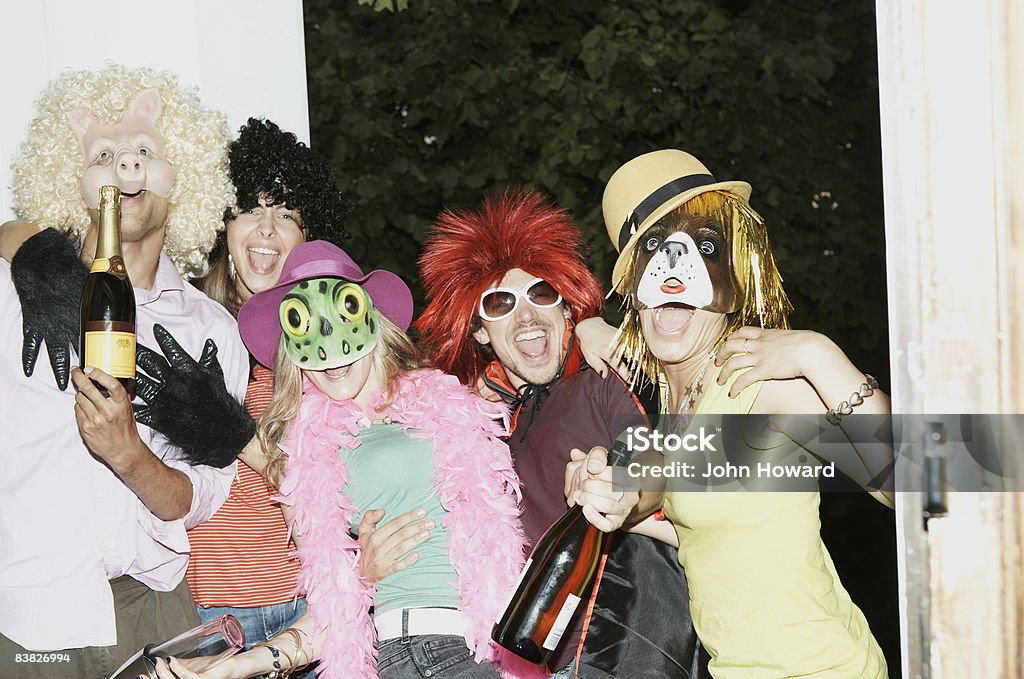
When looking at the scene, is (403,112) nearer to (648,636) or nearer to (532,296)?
(532,296)

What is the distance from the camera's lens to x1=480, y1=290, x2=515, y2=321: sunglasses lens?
2383 mm

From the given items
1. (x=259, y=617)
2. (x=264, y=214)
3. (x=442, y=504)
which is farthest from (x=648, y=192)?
(x=259, y=617)

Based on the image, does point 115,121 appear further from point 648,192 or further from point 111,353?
point 648,192

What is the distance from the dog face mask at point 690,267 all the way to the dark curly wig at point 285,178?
1.01 meters

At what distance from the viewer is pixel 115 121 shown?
8.09ft

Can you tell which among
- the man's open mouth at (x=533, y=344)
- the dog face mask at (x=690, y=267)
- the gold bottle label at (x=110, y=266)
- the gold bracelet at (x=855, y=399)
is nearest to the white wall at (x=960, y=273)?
the gold bracelet at (x=855, y=399)

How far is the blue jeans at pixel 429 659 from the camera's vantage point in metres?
2.04

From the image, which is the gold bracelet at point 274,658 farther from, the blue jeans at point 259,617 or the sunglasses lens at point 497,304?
the sunglasses lens at point 497,304

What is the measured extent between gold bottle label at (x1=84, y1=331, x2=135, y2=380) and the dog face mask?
1.04 m

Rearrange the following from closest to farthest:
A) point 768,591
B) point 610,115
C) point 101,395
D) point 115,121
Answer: point 768,591
point 101,395
point 115,121
point 610,115

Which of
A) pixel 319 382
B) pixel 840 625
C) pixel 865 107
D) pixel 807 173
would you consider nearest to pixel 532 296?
pixel 319 382

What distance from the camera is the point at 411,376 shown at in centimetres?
232

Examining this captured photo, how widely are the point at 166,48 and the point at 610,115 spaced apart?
2.59 meters

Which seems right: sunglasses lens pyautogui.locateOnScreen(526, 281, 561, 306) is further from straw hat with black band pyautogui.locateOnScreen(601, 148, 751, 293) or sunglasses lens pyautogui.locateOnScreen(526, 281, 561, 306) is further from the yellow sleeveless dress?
the yellow sleeveless dress
